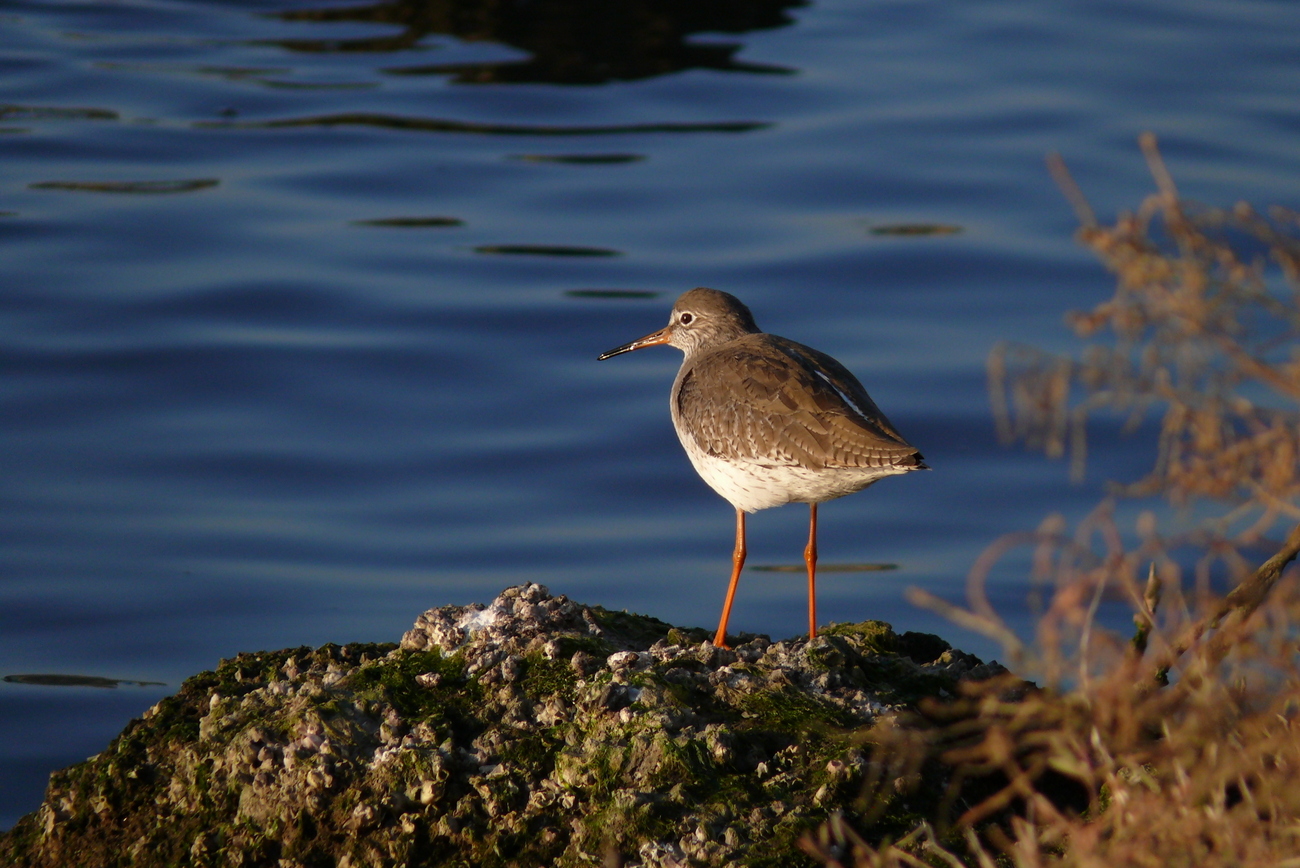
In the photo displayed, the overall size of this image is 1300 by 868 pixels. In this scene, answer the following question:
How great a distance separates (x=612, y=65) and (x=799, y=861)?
15.1m

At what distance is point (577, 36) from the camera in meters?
18.2

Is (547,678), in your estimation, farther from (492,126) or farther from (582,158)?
(492,126)

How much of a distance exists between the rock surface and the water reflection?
13.6m

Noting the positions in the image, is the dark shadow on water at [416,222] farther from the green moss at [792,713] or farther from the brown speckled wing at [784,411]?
the green moss at [792,713]

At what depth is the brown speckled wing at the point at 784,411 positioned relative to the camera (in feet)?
22.8

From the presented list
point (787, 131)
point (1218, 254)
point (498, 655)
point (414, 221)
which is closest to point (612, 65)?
point (787, 131)

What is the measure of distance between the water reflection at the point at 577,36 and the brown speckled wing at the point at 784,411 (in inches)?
428

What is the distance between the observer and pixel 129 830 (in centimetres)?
521

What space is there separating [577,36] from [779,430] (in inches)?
474

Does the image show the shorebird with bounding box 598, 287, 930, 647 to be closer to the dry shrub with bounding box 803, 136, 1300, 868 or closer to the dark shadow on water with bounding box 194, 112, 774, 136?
the dry shrub with bounding box 803, 136, 1300, 868

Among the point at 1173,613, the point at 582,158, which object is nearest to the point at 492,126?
the point at 582,158

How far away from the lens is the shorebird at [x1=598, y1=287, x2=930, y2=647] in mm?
6949

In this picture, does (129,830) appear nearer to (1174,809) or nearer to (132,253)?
(1174,809)

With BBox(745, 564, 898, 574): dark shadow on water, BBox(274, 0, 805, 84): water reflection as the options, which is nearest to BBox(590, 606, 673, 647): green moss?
BBox(745, 564, 898, 574): dark shadow on water
